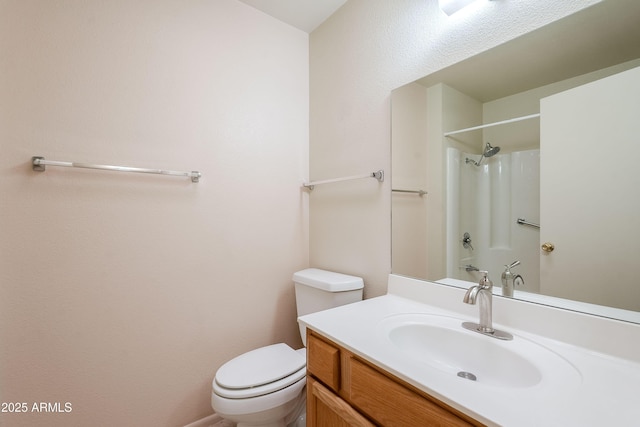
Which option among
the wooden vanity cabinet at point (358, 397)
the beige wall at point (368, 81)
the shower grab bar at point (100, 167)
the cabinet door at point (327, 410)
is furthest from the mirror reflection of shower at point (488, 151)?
the shower grab bar at point (100, 167)

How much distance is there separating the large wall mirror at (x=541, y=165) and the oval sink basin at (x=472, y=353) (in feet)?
0.67

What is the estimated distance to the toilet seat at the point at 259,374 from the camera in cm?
111

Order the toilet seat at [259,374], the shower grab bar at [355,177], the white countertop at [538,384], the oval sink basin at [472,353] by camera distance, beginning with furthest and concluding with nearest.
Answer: the shower grab bar at [355,177] → the toilet seat at [259,374] → the oval sink basin at [472,353] → the white countertop at [538,384]

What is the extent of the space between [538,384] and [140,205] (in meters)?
1.57

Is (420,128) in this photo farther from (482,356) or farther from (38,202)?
(38,202)

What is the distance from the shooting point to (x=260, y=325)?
64.4 inches

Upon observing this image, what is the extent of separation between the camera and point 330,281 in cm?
139

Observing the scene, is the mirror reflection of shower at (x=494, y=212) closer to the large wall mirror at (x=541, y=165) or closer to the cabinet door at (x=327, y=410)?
the large wall mirror at (x=541, y=165)

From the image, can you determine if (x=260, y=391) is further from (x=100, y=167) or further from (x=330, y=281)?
(x=100, y=167)

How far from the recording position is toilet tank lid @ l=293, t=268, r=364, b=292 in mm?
1355

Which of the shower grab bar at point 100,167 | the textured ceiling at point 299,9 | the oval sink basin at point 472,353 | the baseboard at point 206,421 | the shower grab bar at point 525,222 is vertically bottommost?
the baseboard at point 206,421

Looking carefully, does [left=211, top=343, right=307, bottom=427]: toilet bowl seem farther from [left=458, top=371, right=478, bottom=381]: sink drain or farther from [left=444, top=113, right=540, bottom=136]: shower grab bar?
[left=444, top=113, right=540, bottom=136]: shower grab bar

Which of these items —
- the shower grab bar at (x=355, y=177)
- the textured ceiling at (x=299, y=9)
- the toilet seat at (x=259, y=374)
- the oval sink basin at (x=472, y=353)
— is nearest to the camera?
the oval sink basin at (x=472, y=353)

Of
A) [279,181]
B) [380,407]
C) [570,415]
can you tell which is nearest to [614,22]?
[570,415]
